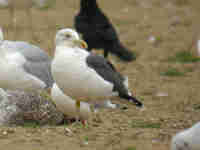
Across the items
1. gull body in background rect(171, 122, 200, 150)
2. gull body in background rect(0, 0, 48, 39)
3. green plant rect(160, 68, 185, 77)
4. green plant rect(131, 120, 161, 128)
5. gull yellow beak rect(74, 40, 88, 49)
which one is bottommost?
gull body in background rect(0, 0, 48, 39)

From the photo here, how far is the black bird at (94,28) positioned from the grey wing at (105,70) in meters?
3.49

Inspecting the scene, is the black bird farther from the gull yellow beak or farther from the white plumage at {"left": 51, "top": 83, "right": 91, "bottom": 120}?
the gull yellow beak

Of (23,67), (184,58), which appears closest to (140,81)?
(184,58)

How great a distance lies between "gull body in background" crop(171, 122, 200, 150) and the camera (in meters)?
4.44

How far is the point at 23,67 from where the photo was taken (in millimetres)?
6988

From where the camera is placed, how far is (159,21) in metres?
14.6

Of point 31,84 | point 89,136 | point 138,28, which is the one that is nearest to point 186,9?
point 138,28

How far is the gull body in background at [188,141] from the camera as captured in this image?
14.6 ft

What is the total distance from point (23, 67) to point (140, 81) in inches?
123

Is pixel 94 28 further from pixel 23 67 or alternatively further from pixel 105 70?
pixel 105 70

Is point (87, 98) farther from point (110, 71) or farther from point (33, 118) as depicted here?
point (33, 118)

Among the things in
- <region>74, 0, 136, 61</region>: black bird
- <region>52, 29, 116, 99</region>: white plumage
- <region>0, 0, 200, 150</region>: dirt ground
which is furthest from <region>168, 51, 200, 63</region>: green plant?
<region>52, 29, 116, 99</region>: white plumage

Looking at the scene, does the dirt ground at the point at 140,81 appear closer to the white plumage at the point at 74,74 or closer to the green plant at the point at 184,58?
the green plant at the point at 184,58

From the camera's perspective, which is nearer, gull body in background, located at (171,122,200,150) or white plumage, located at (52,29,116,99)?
gull body in background, located at (171,122,200,150)
